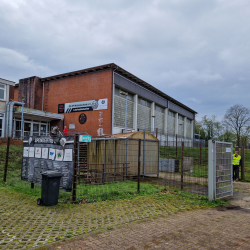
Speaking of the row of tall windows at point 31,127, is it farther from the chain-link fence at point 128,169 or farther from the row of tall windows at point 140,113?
the chain-link fence at point 128,169

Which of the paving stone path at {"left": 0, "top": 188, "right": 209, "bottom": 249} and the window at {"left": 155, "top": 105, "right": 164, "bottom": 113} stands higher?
the window at {"left": 155, "top": 105, "right": 164, "bottom": 113}

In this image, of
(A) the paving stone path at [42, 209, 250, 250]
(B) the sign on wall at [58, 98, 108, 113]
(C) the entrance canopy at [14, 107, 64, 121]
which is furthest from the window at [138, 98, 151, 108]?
(A) the paving stone path at [42, 209, 250, 250]

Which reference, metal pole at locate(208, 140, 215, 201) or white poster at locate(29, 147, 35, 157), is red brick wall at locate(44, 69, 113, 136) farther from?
metal pole at locate(208, 140, 215, 201)

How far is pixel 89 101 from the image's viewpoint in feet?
97.4

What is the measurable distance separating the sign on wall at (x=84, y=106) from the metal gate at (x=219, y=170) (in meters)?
20.8

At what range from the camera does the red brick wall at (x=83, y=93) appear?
1112 inches

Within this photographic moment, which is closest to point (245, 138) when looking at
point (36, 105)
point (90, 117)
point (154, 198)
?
point (90, 117)

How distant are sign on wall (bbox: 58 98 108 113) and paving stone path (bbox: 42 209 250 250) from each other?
2344 centimetres

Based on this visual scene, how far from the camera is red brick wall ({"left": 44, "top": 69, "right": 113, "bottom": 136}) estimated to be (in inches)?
1112

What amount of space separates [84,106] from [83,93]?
66.9 inches

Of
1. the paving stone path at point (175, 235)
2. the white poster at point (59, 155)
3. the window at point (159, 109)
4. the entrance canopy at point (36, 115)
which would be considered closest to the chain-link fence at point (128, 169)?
the white poster at point (59, 155)

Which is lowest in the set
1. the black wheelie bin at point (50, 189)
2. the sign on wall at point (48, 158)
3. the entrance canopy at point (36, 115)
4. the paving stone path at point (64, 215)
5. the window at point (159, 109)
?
the paving stone path at point (64, 215)

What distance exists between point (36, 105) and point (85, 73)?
9302 mm

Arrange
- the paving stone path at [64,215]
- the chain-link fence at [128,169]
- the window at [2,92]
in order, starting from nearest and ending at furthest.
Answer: the paving stone path at [64,215] < the chain-link fence at [128,169] < the window at [2,92]
